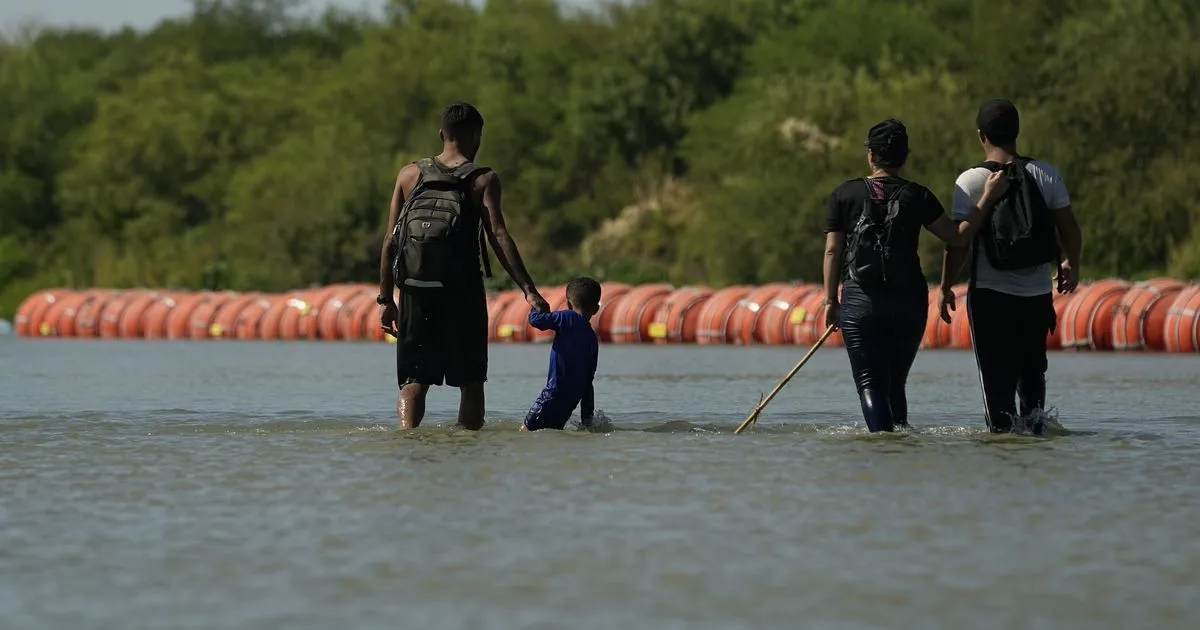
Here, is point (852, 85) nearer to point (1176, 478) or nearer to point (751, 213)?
point (751, 213)

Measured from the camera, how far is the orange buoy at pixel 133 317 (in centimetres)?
4306

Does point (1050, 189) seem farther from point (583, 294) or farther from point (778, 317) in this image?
point (778, 317)

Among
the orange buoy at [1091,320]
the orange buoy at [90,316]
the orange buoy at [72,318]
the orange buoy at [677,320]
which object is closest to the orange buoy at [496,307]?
the orange buoy at [677,320]

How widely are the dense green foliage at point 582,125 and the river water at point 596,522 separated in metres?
35.0

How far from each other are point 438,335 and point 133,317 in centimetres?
3284

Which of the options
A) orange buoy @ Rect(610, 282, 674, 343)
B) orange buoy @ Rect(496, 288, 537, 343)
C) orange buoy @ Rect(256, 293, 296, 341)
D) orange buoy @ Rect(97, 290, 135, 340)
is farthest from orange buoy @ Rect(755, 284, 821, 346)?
orange buoy @ Rect(97, 290, 135, 340)

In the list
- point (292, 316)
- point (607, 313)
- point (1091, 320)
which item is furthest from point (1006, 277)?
point (292, 316)

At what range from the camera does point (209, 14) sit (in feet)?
390

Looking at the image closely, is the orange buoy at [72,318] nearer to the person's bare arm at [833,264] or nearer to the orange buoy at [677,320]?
the orange buoy at [677,320]

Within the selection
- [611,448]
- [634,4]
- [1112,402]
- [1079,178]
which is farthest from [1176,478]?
[634,4]

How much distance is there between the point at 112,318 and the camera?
43625mm

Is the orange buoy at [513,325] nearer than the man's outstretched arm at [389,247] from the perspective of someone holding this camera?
No

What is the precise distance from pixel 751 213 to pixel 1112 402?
45212 millimetres

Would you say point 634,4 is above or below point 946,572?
above
